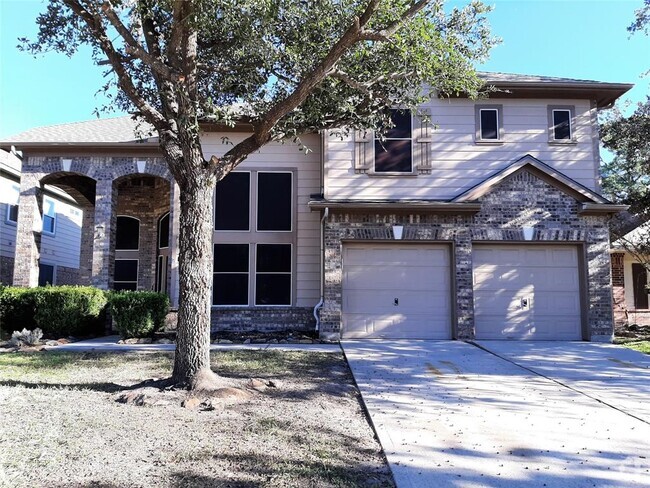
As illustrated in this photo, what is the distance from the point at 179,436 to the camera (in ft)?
14.4

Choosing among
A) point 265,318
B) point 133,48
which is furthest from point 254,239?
point 133,48

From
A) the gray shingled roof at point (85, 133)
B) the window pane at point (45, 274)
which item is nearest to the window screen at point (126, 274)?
the window pane at point (45, 274)

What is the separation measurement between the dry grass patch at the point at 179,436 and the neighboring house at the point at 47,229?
9.81 m

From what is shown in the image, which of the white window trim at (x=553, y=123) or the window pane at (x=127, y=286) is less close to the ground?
the white window trim at (x=553, y=123)

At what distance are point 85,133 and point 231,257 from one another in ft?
19.5

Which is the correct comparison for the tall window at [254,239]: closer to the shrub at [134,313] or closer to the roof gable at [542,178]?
the shrub at [134,313]

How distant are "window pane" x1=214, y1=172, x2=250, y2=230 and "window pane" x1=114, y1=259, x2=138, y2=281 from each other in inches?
202

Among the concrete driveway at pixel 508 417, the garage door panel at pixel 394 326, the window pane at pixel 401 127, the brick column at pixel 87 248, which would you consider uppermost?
the window pane at pixel 401 127

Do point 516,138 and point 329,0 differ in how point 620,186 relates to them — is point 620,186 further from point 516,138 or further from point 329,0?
point 329,0

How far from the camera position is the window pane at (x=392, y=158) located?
11.7 meters

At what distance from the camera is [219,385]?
235 inches

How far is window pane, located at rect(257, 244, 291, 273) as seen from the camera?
1245 cm

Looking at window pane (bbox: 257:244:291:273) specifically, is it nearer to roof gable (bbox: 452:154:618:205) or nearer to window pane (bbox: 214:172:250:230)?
window pane (bbox: 214:172:250:230)

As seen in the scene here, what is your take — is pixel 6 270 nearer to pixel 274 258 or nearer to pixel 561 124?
pixel 274 258
